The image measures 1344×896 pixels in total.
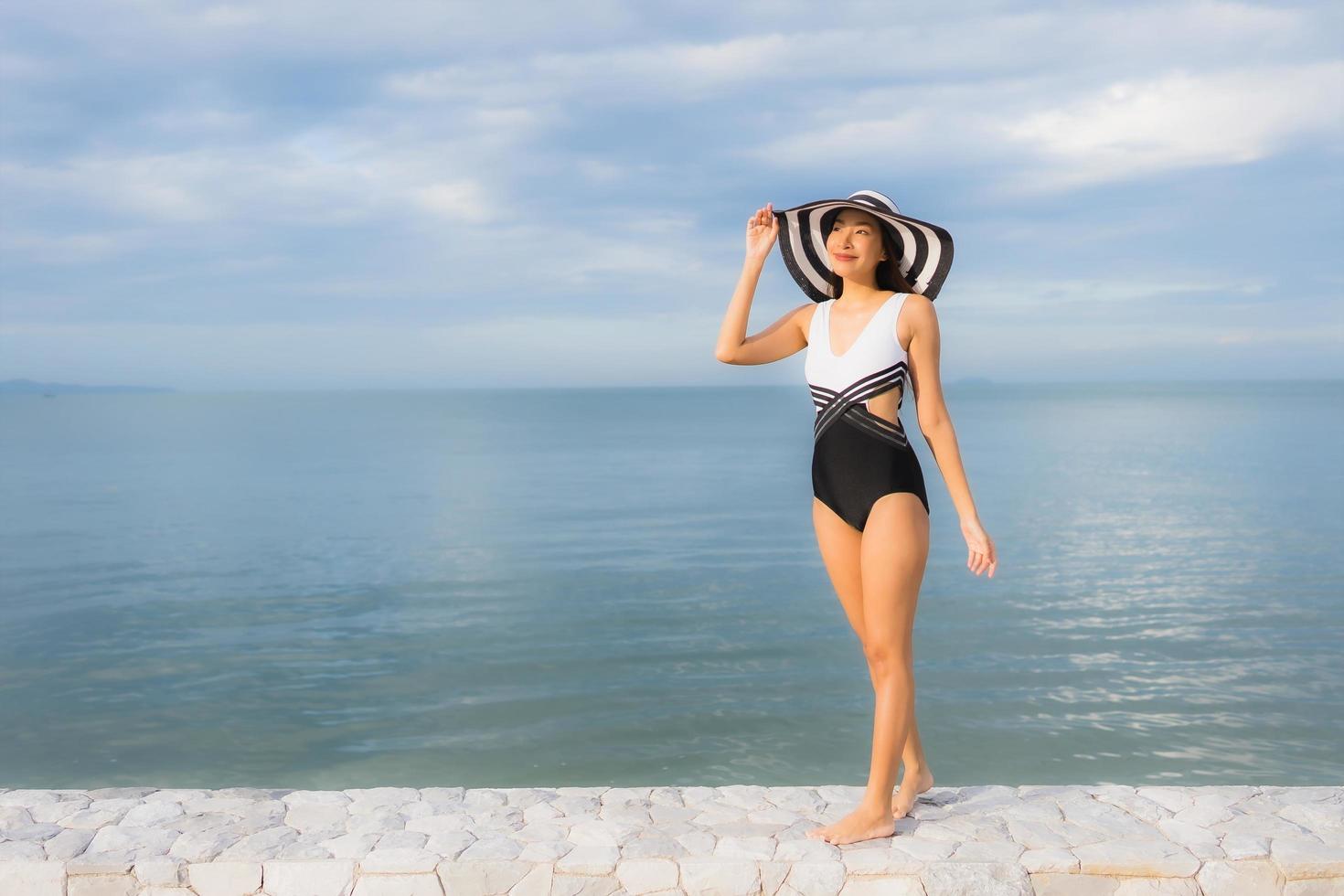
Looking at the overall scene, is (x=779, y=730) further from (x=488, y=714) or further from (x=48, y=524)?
(x=48, y=524)

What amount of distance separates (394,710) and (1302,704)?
8265 mm

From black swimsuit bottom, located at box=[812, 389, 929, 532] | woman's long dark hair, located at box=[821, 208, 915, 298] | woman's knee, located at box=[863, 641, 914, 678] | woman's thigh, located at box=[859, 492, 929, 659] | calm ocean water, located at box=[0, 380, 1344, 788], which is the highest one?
woman's long dark hair, located at box=[821, 208, 915, 298]

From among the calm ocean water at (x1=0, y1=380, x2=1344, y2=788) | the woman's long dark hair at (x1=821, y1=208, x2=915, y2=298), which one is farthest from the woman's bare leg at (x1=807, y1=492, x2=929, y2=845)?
the calm ocean water at (x1=0, y1=380, x2=1344, y2=788)

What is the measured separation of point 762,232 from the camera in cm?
493

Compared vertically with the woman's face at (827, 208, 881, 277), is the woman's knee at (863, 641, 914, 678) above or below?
below

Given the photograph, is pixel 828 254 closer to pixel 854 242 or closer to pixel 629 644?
pixel 854 242

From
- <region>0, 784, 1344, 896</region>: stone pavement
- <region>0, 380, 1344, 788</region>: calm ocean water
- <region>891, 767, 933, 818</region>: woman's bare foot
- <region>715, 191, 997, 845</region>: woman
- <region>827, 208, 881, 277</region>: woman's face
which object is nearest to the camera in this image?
<region>0, 784, 1344, 896</region>: stone pavement

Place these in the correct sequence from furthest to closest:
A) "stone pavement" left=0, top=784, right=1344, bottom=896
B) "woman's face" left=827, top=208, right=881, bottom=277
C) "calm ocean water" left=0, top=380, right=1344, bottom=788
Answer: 1. "calm ocean water" left=0, top=380, right=1344, bottom=788
2. "woman's face" left=827, top=208, right=881, bottom=277
3. "stone pavement" left=0, top=784, right=1344, bottom=896

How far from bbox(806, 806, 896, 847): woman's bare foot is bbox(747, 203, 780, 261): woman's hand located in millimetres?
2363

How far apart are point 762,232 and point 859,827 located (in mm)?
2521

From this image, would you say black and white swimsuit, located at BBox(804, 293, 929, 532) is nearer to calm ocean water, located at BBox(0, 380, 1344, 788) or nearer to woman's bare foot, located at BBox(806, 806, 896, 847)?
woman's bare foot, located at BBox(806, 806, 896, 847)

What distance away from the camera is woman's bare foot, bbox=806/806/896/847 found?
4711 mm

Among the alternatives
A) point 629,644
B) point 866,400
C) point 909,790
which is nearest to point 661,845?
point 909,790

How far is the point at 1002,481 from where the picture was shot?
3366cm
